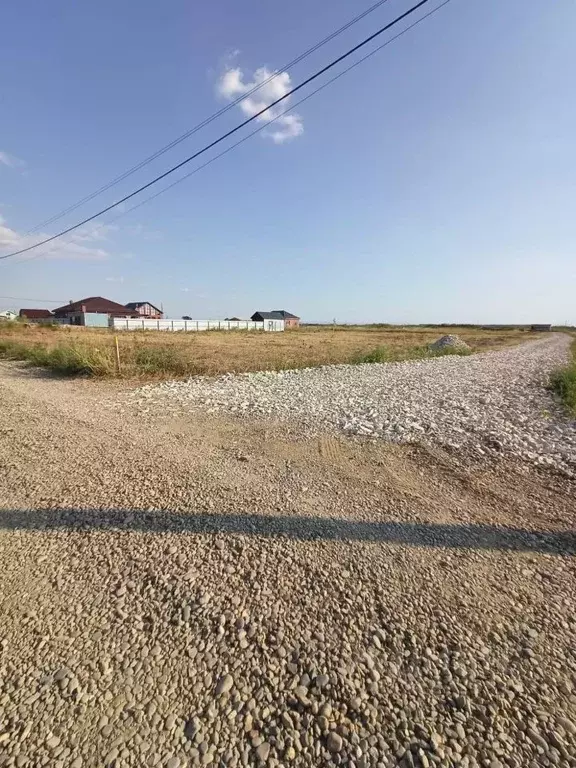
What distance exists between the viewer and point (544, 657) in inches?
75.4

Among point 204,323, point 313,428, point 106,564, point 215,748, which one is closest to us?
point 215,748

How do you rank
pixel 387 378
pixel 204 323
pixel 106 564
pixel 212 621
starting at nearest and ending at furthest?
pixel 212 621 → pixel 106 564 → pixel 387 378 → pixel 204 323

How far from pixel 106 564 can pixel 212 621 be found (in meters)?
0.99

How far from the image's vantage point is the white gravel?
5.36 metres

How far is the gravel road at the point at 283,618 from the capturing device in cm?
154

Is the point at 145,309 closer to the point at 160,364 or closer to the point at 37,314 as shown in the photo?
the point at 37,314

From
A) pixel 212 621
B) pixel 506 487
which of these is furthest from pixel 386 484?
pixel 212 621

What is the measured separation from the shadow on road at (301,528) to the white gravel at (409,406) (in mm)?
2061

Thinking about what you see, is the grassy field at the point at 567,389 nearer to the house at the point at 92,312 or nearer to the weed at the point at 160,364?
the weed at the point at 160,364

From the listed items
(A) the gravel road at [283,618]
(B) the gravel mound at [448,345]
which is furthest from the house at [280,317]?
(A) the gravel road at [283,618]

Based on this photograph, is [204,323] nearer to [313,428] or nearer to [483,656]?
[313,428]

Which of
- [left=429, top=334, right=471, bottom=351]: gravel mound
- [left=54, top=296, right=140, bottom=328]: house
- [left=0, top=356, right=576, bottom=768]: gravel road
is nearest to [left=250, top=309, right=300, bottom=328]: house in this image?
[left=54, top=296, right=140, bottom=328]: house

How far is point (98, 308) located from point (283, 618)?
267 feet

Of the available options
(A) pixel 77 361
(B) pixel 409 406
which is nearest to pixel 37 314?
(A) pixel 77 361
